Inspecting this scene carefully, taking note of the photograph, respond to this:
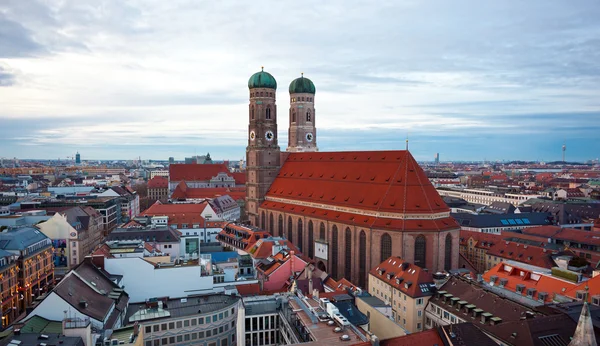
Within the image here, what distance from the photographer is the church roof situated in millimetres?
68438

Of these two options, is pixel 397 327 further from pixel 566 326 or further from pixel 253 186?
pixel 253 186

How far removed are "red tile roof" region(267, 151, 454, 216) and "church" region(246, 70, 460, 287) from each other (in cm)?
15

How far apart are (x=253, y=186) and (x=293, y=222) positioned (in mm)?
18123

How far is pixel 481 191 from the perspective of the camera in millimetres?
179000

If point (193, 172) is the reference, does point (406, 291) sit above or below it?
below

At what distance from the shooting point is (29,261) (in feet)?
218

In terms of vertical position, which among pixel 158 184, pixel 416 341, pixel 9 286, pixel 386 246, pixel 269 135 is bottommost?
pixel 9 286

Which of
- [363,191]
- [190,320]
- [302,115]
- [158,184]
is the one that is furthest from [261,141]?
[158,184]

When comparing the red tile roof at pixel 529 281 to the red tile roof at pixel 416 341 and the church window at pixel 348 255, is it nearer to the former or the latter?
the red tile roof at pixel 416 341

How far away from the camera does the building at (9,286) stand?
193 feet

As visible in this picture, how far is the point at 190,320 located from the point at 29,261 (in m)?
35.4

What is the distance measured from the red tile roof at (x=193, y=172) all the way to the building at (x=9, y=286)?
119300 mm

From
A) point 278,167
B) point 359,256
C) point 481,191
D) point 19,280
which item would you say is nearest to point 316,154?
point 278,167

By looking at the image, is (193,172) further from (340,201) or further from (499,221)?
(499,221)
